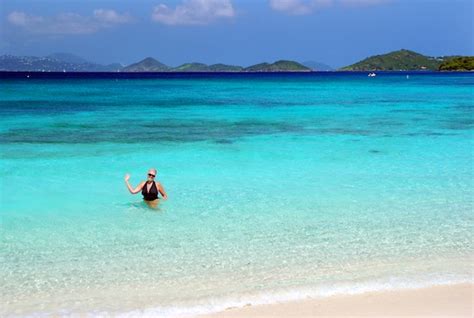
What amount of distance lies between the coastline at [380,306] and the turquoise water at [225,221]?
0.21 metres

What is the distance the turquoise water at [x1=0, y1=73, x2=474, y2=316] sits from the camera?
7.09 meters

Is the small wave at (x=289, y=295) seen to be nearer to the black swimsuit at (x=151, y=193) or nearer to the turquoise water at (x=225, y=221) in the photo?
the turquoise water at (x=225, y=221)

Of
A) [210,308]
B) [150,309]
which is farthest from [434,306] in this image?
[150,309]

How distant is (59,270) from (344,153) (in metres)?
11.5

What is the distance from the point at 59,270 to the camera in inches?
299

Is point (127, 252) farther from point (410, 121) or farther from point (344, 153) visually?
point (410, 121)

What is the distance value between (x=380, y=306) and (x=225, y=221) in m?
3.90

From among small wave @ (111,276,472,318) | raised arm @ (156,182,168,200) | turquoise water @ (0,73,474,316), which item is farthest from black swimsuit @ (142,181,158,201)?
small wave @ (111,276,472,318)

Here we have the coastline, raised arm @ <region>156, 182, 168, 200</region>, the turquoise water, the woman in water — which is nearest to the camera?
the coastline

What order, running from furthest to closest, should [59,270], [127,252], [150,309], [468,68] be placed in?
1. [468,68]
2. [127,252]
3. [59,270]
4. [150,309]

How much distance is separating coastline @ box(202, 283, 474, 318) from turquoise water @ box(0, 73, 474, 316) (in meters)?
0.21

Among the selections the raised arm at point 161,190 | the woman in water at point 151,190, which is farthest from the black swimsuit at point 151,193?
the raised arm at point 161,190

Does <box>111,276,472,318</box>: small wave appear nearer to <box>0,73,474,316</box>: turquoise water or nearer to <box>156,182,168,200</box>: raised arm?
<box>0,73,474,316</box>: turquoise water

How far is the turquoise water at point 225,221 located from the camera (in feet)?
23.2
